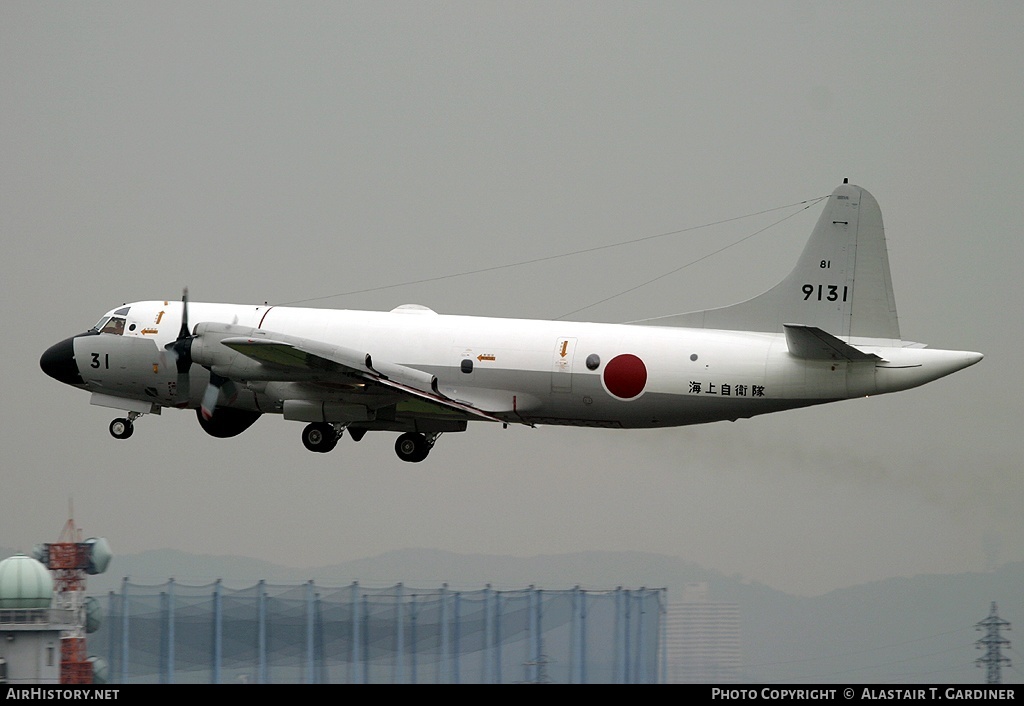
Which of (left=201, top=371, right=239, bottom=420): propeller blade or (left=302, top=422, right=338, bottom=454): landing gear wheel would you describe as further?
(left=302, top=422, right=338, bottom=454): landing gear wheel

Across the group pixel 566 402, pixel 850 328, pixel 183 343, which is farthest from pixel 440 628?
pixel 850 328

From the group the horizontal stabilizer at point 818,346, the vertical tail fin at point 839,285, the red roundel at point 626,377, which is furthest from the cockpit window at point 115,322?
the horizontal stabilizer at point 818,346

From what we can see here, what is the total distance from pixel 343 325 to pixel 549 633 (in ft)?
30.5

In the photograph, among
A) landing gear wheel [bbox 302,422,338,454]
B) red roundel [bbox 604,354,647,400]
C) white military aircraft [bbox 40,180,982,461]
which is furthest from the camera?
landing gear wheel [bbox 302,422,338,454]

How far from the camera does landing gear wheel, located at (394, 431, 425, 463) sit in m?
32.2

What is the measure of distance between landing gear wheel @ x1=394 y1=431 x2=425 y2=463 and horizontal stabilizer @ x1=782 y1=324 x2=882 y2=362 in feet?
30.0

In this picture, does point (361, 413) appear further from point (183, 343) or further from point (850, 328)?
point (850, 328)

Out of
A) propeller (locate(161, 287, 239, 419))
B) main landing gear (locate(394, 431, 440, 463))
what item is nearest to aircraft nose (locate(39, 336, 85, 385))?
propeller (locate(161, 287, 239, 419))

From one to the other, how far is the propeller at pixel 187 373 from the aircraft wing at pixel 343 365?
1.64 m

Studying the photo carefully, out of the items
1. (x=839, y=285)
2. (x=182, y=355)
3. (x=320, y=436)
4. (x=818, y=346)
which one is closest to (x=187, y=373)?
(x=182, y=355)

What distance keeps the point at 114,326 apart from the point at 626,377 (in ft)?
41.7

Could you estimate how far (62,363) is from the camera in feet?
108

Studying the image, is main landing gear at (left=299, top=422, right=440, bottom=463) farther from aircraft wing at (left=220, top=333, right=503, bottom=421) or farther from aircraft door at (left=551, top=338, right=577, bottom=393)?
aircraft door at (left=551, top=338, right=577, bottom=393)

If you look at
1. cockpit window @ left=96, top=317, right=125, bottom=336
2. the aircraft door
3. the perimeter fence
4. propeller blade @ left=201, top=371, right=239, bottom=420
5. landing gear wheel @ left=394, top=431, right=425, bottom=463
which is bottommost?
the perimeter fence
